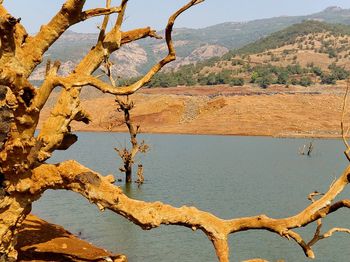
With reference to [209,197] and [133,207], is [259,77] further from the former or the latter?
[133,207]

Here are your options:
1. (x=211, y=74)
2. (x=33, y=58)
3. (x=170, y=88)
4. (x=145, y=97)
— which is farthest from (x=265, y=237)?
(x=211, y=74)

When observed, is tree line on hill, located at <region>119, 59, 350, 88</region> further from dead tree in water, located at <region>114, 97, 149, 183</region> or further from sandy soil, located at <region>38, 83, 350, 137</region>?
dead tree in water, located at <region>114, 97, 149, 183</region>

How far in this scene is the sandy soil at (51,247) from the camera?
57.6ft

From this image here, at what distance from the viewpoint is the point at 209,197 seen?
38.6 meters

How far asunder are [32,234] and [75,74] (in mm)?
7794

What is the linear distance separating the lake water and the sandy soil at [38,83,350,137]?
1524 inches

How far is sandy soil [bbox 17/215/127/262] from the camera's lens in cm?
1755

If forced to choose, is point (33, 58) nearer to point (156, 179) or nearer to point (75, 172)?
point (75, 172)

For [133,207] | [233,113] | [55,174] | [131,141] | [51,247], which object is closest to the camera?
[133,207]

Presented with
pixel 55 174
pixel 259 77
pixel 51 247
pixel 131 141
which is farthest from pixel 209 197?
pixel 259 77

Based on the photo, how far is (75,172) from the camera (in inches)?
576

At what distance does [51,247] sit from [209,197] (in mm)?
20978

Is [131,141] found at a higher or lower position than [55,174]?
lower

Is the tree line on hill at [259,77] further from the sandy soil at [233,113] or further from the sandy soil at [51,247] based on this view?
the sandy soil at [51,247]
